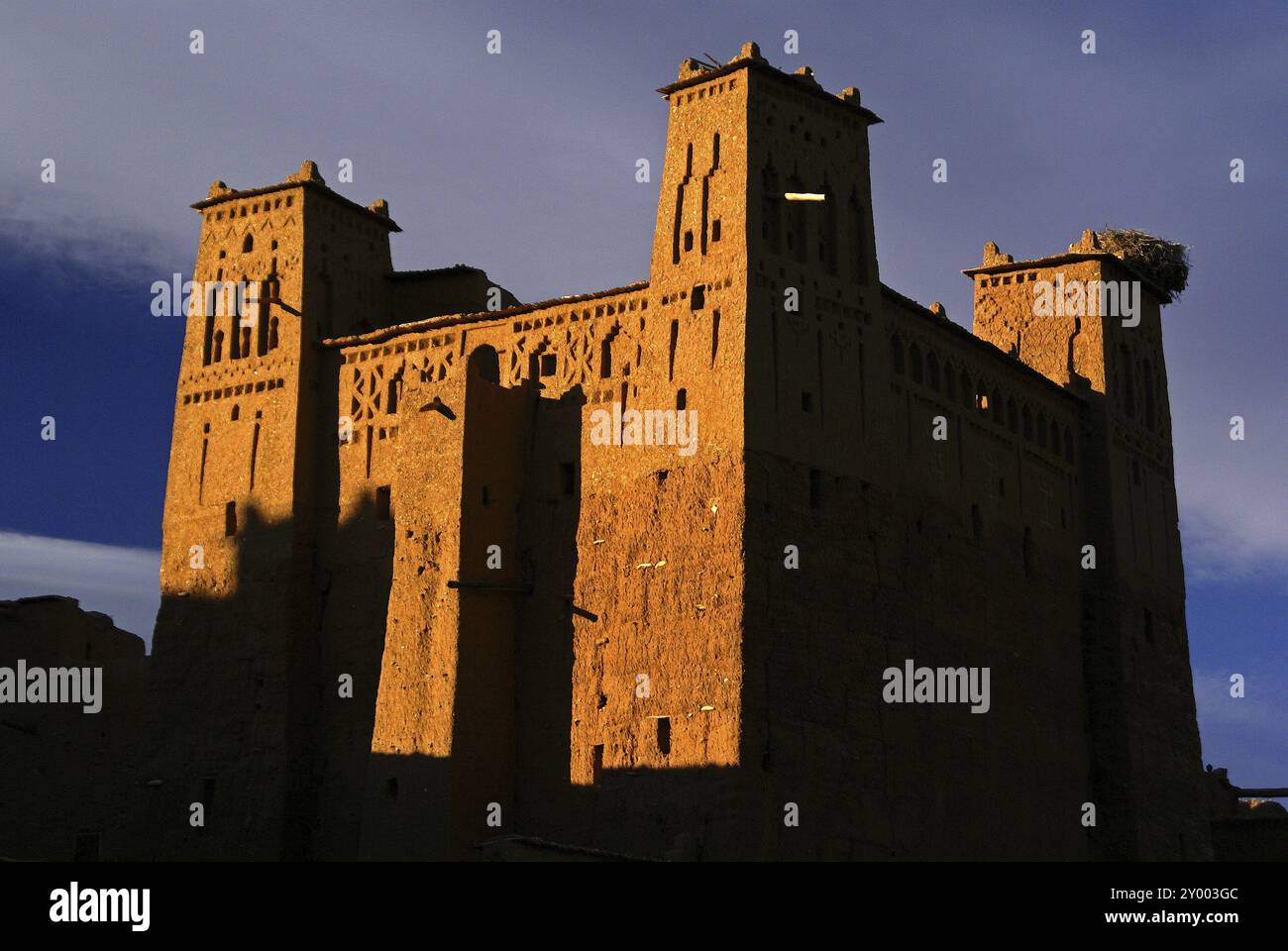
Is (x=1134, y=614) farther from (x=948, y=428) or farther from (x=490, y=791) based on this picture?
(x=490, y=791)

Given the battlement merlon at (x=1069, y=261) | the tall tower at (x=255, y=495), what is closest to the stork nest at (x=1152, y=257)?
the battlement merlon at (x=1069, y=261)

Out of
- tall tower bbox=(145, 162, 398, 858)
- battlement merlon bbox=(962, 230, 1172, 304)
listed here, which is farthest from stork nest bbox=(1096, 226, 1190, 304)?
tall tower bbox=(145, 162, 398, 858)

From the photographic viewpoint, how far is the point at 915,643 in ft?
127

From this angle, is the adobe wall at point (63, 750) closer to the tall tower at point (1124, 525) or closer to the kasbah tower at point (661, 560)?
the kasbah tower at point (661, 560)

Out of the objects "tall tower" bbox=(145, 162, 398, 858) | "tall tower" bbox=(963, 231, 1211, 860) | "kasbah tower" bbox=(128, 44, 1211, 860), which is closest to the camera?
"kasbah tower" bbox=(128, 44, 1211, 860)

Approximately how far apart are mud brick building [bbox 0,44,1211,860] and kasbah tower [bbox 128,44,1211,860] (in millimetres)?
61

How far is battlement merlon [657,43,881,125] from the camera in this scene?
126 feet

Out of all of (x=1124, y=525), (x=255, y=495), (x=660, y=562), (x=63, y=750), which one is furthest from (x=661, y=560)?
(x=63, y=750)

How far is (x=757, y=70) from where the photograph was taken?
→ 3844 cm

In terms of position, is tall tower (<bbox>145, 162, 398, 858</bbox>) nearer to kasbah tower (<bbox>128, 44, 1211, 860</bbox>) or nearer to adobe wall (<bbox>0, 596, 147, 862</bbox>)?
kasbah tower (<bbox>128, 44, 1211, 860</bbox>)

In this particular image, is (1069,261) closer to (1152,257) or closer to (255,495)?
(1152,257)

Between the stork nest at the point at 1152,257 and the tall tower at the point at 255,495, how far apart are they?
1361 cm

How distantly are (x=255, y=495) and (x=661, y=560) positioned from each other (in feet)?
27.5

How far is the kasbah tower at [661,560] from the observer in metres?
36.2
